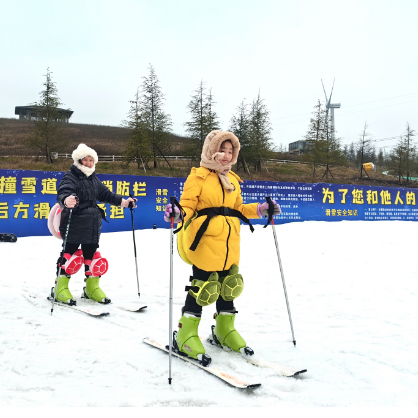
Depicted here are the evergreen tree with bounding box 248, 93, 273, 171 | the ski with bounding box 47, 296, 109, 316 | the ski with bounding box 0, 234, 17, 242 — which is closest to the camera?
the ski with bounding box 47, 296, 109, 316

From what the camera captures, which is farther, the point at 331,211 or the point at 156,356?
the point at 331,211

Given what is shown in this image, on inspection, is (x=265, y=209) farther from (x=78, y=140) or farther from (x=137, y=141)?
(x=78, y=140)

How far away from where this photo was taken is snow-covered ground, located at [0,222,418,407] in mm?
2018

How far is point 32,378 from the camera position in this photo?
213cm

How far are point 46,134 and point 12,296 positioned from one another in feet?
66.8

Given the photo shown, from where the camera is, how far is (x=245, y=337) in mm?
3105

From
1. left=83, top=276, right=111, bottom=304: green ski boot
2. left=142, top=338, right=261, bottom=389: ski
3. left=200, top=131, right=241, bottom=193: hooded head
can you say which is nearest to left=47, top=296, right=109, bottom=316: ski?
left=83, top=276, right=111, bottom=304: green ski boot

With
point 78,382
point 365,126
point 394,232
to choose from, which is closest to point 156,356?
point 78,382

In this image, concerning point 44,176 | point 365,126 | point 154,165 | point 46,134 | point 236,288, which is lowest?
point 236,288

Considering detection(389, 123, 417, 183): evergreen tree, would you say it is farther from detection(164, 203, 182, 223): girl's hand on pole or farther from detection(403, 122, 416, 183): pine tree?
detection(164, 203, 182, 223): girl's hand on pole

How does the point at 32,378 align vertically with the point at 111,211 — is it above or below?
below

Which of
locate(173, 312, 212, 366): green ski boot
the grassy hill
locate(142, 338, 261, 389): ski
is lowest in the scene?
locate(142, 338, 261, 389): ski

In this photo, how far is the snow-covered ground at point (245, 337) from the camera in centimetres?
Result: 202

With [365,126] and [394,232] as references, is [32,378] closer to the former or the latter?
[394,232]
